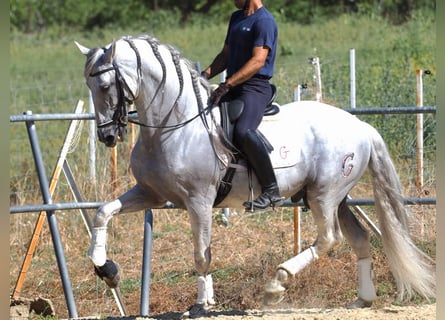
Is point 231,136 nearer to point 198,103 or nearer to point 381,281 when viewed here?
point 198,103

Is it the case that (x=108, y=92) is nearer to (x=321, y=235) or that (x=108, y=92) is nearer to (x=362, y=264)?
(x=321, y=235)

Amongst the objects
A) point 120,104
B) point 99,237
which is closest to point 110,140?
point 120,104

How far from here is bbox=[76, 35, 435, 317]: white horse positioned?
746 cm

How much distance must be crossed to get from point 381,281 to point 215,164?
2911mm

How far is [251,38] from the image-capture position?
7852 millimetres

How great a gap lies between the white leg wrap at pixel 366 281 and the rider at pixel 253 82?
1.09 metres

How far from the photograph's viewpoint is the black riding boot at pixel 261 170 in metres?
7.72

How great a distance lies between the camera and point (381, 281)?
386 inches

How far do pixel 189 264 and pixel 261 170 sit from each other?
318 centimetres

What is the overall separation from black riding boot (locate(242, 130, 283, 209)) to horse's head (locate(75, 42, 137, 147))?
1.03m

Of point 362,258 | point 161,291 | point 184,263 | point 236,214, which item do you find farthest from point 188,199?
point 236,214

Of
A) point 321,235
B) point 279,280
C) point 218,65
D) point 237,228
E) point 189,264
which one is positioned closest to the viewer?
point 279,280

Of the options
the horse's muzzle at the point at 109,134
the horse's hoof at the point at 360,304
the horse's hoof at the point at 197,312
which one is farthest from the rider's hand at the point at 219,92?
the horse's hoof at the point at 360,304

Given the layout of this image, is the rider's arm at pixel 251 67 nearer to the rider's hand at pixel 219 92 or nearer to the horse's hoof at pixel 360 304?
the rider's hand at pixel 219 92
